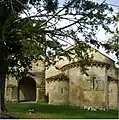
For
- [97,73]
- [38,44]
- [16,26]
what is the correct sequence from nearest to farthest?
[38,44] → [16,26] → [97,73]

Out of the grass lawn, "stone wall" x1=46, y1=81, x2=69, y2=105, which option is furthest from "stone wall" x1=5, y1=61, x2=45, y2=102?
the grass lawn

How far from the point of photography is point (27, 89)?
50969mm

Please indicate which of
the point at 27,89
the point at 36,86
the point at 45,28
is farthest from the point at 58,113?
the point at 27,89

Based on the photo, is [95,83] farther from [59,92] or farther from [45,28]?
[45,28]

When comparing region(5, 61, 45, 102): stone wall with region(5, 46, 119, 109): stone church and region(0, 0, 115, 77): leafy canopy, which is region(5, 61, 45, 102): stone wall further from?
region(0, 0, 115, 77): leafy canopy

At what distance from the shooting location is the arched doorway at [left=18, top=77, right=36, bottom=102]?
163 feet

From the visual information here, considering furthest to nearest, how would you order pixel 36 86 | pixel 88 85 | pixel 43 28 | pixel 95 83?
pixel 36 86, pixel 95 83, pixel 88 85, pixel 43 28

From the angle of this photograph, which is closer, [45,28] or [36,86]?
[45,28]

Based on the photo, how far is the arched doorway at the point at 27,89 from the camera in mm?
49719

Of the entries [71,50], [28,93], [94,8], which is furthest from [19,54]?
[28,93]

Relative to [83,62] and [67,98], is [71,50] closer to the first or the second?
[83,62]

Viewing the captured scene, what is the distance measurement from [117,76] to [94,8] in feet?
71.5

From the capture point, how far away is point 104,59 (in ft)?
134

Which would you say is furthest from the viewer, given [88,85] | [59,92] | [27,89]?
[27,89]
